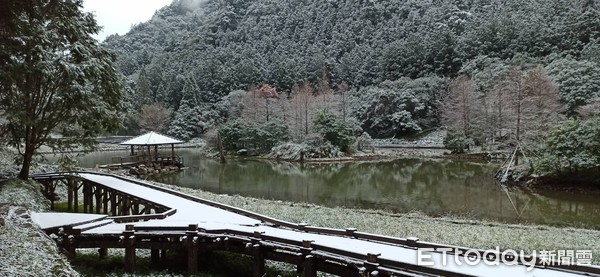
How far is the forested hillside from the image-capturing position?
4062 centimetres

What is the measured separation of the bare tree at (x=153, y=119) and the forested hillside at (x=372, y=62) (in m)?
1.37

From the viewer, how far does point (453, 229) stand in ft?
38.1

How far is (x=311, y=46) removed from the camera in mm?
74938

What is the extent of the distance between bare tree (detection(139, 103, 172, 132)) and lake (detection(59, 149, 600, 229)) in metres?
29.9

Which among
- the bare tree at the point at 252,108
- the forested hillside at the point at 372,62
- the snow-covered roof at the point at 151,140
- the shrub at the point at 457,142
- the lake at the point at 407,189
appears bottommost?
the lake at the point at 407,189

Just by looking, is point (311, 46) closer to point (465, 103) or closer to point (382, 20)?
point (382, 20)

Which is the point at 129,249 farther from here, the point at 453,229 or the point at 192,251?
the point at 453,229

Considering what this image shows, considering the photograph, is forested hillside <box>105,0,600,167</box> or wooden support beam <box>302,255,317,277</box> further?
forested hillside <box>105,0,600,167</box>

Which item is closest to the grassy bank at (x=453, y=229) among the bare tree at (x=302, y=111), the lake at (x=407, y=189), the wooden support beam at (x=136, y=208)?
the lake at (x=407, y=189)

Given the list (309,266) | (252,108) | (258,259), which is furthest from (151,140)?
(309,266)

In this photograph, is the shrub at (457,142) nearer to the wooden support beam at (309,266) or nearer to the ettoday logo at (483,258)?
the ettoday logo at (483,258)

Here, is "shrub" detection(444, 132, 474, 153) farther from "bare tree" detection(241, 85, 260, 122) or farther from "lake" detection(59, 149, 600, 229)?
"bare tree" detection(241, 85, 260, 122)

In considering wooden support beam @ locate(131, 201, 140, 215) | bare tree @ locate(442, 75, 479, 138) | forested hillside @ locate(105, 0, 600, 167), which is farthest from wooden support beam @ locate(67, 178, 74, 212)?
bare tree @ locate(442, 75, 479, 138)

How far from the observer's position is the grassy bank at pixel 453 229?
9.73 m
